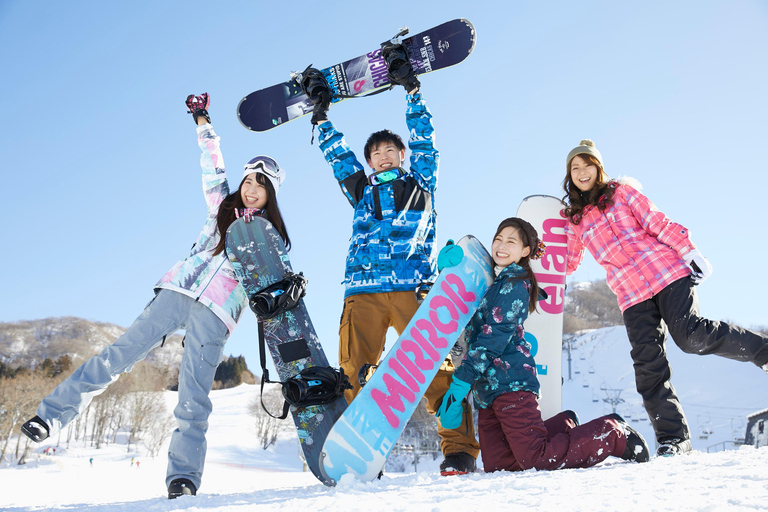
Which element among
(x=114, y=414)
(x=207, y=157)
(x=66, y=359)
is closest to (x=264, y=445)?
(x=114, y=414)

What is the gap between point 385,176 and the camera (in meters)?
3.69

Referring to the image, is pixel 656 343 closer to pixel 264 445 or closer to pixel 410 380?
pixel 410 380

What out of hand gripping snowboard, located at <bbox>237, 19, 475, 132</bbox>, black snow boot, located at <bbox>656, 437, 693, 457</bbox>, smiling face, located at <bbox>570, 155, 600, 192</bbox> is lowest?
black snow boot, located at <bbox>656, 437, 693, 457</bbox>

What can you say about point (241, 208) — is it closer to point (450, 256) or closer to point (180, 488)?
point (450, 256)

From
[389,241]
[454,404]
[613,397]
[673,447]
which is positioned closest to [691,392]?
[613,397]

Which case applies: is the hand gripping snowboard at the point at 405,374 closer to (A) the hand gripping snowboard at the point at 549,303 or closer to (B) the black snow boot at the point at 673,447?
(A) the hand gripping snowboard at the point at 549,303

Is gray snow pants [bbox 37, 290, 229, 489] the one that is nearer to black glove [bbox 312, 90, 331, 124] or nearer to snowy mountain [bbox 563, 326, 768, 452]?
black glove [bbox 312, 90, 331, 124]

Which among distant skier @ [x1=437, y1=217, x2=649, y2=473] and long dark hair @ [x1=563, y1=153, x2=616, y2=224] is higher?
long dark hair @ [x1=563, y1=153, x2=616, y2=224]

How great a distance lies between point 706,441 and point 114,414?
49372 mm

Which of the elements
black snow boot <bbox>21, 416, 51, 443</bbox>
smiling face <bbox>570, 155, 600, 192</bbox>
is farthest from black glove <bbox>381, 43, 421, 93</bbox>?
black snow boot <bbox>21, 416, 51, 443</bbox>

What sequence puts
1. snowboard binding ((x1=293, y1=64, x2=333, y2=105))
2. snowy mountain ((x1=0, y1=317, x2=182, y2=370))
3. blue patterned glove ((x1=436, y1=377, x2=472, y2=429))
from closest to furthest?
blue patterned glove ((x1=436, y1=377, x2=472, y2=429))
snowboard binding ((x1=293, y1=64, x2=333, y2=105))
snowy mountain ((x1=0, y1=317, x2=182, y2=370))

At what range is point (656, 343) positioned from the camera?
3260mm

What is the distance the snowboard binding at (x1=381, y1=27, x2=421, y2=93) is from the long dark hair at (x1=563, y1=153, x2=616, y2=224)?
1.34 metres

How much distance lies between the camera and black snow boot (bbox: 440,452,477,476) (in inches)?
117
